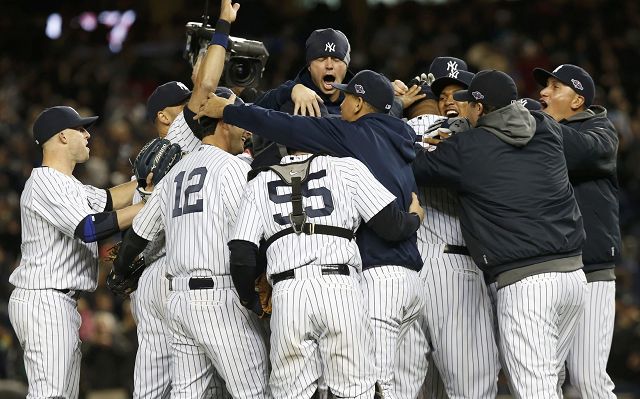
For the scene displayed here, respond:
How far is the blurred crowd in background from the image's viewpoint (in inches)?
544

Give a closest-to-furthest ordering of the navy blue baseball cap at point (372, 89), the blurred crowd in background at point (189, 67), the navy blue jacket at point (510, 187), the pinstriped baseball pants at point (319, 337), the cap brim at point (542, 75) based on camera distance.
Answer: the pinstriped baseball pants at point (319, 337) → the navy blue baseball cap at point (372, 89) → the navy blue jacket at point (510, 187) → the cap brim at point (542, 75) → the blurred crowd in background at point (189, 67)

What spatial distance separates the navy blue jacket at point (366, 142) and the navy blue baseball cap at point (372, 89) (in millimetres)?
85

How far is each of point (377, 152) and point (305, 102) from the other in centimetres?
58

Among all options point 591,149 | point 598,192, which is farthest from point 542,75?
point 598,192

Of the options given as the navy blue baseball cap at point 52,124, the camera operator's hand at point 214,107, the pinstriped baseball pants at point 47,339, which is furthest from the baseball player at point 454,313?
the navy blue baseball cap at point 52,124

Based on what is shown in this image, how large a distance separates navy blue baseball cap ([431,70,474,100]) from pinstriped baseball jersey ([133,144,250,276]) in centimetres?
164

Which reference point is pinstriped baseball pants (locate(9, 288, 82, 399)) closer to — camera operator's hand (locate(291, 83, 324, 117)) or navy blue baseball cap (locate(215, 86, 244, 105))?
navy blue baseball cap (locate(215, 86, 244, 105))

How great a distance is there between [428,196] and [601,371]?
61.3 inches

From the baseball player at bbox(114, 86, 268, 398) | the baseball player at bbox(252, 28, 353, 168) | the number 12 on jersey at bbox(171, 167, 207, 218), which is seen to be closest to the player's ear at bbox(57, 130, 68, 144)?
the baseball player at bbox(114, 86, 268, 398)

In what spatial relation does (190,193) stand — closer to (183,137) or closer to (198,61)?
(183,137)

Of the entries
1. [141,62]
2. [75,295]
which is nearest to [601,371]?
[75,295]

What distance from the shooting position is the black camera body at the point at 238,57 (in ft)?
25.0

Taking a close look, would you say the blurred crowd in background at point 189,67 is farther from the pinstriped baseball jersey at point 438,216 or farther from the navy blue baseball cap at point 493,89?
the navy blue baseball cap at point 493,89

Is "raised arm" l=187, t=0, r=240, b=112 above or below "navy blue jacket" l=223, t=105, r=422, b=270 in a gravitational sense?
above
